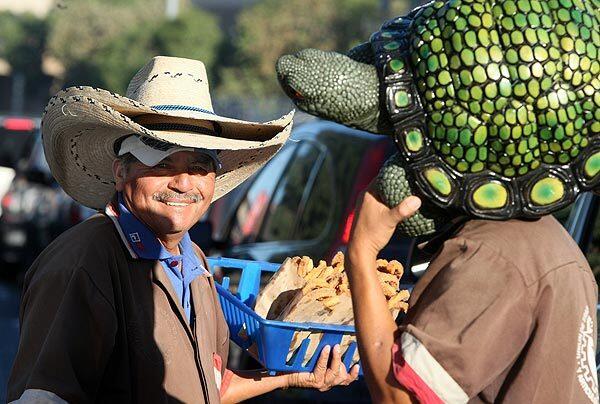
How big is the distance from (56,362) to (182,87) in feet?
3.01

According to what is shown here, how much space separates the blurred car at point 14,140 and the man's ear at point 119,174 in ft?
37.1

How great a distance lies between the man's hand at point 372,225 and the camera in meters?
2.22

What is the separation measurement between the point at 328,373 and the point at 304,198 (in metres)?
3.65

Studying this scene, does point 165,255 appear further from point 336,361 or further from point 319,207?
point 319,207

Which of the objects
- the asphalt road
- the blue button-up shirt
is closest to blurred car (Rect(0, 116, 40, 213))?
the asphalt road

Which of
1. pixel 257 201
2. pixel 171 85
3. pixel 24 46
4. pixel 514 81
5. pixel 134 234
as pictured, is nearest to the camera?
pixel 514 81

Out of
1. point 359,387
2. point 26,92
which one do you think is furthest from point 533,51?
point 26,92

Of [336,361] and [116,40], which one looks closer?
[336,361]

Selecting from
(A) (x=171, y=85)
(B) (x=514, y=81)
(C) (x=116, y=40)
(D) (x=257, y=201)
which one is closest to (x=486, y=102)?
(B) (x=514, y=81)

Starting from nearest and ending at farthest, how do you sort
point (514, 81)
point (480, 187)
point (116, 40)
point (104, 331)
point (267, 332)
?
1. point (514, 81)
2. point (480, 187)
3. point (104, 331)
4. point (267, 332)
5. point (116, 40)

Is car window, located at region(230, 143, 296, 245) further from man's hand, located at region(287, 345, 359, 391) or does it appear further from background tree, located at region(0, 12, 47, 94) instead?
background tree, located at region(0, 12, 47, 94)

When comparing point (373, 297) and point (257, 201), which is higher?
point (373, 297)

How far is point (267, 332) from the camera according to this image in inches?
115

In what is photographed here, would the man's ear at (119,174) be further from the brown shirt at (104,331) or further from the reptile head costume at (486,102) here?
the reptile head costume at (486,102)
